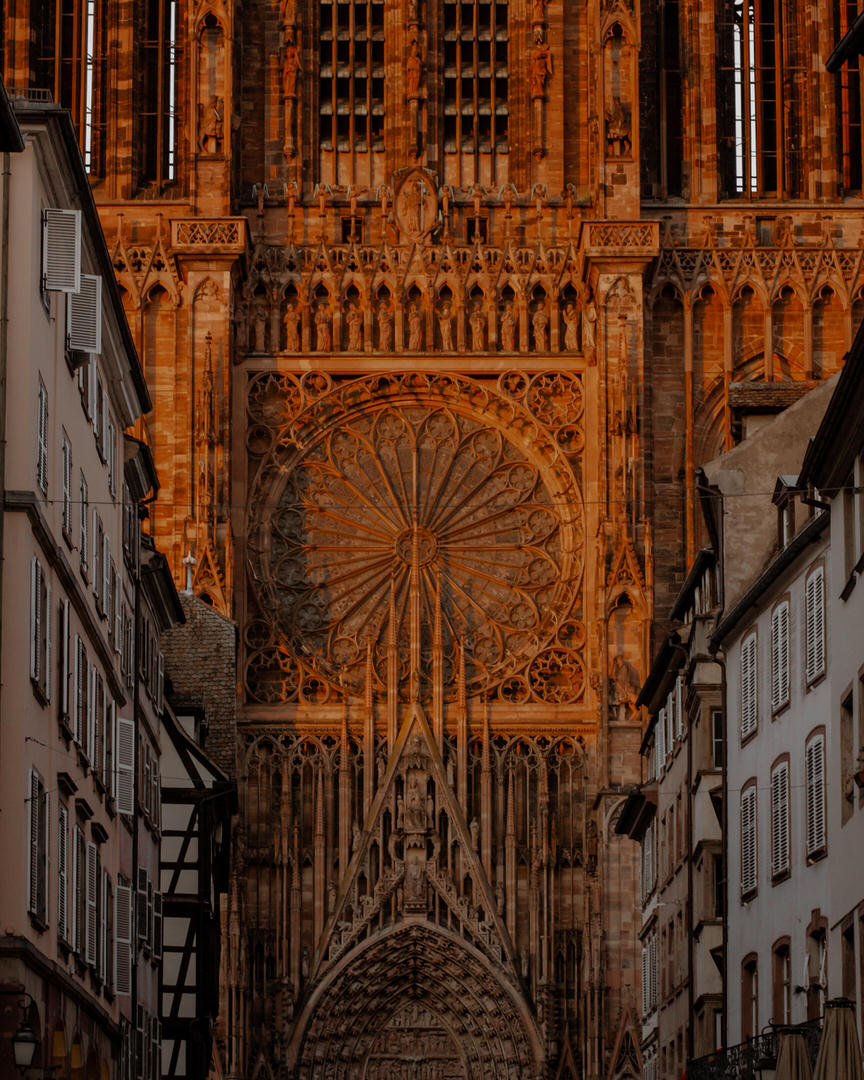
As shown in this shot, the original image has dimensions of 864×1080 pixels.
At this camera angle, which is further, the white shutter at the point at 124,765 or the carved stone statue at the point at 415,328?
the carved stone statue at the point at 415,328

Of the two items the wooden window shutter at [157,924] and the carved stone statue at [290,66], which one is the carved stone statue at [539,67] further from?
the wooden window shutter at [157,924]

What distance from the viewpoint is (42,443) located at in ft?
88.6

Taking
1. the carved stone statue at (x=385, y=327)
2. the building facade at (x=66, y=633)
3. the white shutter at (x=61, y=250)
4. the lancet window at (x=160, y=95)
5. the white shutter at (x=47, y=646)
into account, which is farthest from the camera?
the lancet window at (x=160, y=95)

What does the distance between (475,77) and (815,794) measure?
36.6 metres

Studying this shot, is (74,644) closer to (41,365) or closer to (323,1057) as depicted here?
(41,365)

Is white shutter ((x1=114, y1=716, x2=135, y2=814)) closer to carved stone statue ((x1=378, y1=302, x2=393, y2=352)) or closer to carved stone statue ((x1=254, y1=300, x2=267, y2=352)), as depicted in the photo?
carved stone statue ((x1=254, y1=300, x2=267, y2=352))

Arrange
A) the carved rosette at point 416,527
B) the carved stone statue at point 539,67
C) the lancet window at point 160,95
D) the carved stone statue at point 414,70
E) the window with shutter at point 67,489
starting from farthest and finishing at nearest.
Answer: the lancet window at point 160,95 → the carved stone statue at point 414,70 → the carved stone statue at point 539,67 → the carved rosette at point 416,527 → the window with shutter at point 67,489

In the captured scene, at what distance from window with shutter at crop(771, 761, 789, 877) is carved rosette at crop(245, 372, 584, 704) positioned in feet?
87.3

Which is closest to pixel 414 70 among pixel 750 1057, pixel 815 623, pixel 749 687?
pixel 749 687

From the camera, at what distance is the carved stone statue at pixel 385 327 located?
6062 centimetres

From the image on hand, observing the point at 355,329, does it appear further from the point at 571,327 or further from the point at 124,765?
the point at 124,765

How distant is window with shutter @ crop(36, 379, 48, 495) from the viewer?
87.2 ft

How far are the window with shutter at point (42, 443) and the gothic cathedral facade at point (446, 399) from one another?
2938 cm

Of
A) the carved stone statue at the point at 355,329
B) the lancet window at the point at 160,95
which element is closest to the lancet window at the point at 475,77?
the carved stone statue at the point at 355,329
